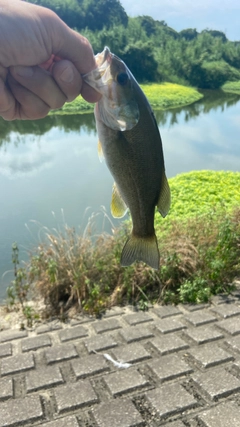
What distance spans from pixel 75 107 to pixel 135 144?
19.5 meters

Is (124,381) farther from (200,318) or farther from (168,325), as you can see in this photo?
(200,318)

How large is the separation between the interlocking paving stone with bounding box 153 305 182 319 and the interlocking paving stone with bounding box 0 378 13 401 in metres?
1.52

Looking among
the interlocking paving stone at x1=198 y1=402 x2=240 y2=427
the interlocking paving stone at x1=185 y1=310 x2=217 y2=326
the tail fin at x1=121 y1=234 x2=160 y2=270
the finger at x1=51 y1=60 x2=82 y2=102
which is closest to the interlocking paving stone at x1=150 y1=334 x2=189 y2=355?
the interlocking paving stone at x1=185 y1=310 x2=217 y2=326

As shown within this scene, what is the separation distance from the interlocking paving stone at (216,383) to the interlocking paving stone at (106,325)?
984 millimetres

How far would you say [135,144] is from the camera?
4.89ft

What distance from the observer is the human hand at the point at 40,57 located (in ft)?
5.26

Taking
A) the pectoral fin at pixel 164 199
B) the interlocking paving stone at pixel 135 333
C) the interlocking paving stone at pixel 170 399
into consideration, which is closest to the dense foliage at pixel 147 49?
the interlocking paving stone at pixel 135 333

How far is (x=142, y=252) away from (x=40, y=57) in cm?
90

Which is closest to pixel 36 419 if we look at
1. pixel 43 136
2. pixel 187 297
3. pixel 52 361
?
pixel 52 361

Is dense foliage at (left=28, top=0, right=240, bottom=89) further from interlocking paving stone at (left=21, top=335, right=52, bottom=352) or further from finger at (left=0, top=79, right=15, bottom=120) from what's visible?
finger at (left=0, top=79, right=15, bottom=120)

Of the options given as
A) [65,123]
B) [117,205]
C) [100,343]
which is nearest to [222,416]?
[100,343]

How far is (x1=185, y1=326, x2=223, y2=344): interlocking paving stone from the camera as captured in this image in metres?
3.55

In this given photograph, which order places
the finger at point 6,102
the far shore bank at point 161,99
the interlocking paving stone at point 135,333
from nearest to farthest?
the finger at point 6,102 → the interlocking paving stone at point 135,333 → the far shore bank at point 161,99

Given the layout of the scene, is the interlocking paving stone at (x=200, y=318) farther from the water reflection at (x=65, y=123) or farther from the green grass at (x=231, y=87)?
the green grass at (x=231, y=87)
